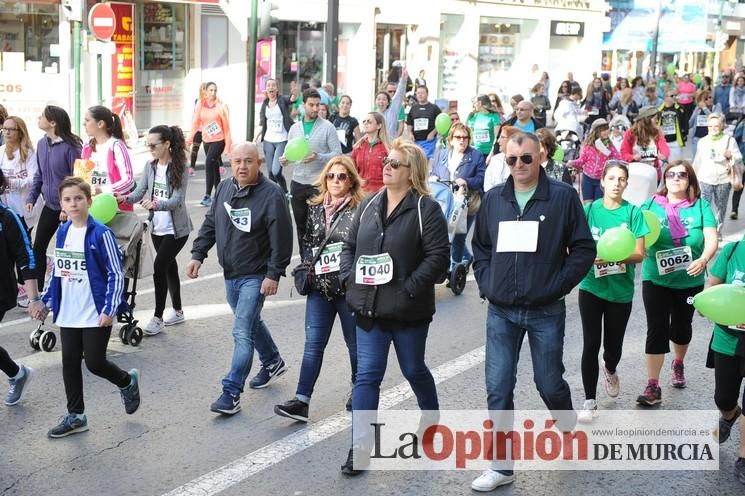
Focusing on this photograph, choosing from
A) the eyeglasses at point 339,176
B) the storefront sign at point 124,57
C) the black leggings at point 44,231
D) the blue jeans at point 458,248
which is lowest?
the blue jeans at point 458,248

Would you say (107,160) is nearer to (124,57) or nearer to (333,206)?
(333,206)

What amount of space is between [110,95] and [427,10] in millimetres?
14196

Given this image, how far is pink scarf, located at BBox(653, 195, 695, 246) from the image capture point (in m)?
6.51

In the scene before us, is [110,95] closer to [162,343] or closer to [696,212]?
[162,343]

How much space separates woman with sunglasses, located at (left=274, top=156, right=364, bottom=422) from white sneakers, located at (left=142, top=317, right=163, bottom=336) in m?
2.31

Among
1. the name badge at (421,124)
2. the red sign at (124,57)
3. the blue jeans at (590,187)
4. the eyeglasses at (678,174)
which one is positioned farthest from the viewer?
the red sign at (124,57)

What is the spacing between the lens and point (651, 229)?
616 cm

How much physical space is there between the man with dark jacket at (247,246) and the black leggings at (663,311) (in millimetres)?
2370

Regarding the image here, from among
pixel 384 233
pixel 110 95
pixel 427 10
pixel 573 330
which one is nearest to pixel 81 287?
pixel 384 233

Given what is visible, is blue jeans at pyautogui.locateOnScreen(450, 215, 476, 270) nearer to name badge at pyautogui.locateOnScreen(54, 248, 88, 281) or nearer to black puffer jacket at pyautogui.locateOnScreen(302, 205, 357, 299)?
black puffer jacket at pyautogui.locateOnScreen(302, 205, 357, 299)

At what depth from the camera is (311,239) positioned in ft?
20.6

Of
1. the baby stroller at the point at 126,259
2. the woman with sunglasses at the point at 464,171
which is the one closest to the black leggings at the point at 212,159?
the woman with sunglasses at the point at 464,171

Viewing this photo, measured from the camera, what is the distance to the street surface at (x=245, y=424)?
17.4ft

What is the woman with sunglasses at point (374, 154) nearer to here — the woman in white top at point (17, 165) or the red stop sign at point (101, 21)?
the woman in white top at point (17, 165)
